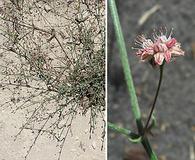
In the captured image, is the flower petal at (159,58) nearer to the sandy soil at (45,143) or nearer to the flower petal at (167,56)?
the flower petal at (167,56)

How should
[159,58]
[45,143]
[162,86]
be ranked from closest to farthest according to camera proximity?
[159,58]
[45,143]
[162,86]

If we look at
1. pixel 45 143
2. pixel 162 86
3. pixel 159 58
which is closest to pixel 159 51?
pixel 159 58

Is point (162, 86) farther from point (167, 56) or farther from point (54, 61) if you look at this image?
point (167, 56)

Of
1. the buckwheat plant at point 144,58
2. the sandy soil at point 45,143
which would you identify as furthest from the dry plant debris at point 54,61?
the buckwheat plant at point 144,58

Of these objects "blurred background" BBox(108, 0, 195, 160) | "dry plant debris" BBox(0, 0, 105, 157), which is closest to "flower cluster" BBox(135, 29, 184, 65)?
"dry plant debris" BBox(0, 0, 105, 157)

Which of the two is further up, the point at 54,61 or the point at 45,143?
the point at 54,61

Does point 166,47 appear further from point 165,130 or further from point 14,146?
point 165,130

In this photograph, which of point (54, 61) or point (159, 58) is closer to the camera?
point (159, 58)
